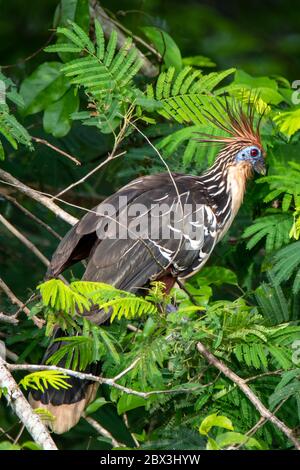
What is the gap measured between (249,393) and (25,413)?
0.97 metres

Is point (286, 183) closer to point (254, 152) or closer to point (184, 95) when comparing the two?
point (254, 152)

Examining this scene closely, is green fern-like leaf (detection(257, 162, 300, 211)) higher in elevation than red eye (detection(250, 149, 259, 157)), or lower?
lower

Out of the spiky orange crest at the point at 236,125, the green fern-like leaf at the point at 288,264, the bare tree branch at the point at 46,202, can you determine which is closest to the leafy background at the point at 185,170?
the green fern-like leaf at the point at 288,264

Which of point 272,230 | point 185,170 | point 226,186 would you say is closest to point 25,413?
point 272,230

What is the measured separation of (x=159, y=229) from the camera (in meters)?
5.08

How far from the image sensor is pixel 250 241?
5320 mm

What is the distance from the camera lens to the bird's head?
5523 millimetres

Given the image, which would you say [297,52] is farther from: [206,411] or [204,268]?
[206,411]

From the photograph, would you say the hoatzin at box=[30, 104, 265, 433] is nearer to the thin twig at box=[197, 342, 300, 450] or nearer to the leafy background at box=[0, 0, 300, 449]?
the leafy background at box=[0, 0, 300, 449]

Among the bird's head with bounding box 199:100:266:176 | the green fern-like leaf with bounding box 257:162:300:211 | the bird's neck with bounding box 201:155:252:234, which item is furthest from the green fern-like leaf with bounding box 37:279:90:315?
the bird's head with bounding box 199:100:266:176

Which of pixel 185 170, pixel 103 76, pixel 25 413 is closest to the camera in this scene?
pixel 25 413

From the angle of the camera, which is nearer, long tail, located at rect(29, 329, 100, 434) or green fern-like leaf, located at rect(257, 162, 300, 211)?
long tail, located at rect(29, 329, 100, 434)

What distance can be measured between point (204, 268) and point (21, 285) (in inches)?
55.9

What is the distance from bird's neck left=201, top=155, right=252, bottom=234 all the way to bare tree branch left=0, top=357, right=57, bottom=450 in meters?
2.02
